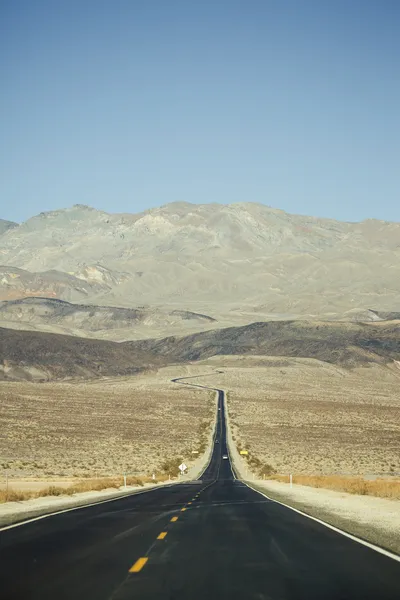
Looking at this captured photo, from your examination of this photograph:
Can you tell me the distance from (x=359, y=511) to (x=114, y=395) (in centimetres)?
12913

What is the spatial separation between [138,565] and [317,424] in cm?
10074

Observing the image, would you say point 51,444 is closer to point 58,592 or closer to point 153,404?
point 153,404

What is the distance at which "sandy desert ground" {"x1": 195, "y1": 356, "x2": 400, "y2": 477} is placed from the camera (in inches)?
2852

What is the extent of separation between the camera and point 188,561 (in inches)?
524

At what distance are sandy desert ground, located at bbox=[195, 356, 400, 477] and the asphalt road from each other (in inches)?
1660

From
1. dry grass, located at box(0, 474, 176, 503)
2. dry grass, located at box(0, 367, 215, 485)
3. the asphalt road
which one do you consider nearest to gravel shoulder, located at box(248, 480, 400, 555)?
the asphalt road

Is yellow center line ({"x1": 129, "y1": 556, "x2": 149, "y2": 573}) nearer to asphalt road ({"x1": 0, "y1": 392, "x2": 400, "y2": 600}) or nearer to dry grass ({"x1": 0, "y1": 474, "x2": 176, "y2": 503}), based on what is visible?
asphalt road ({"x1": 0, "y1": 392, "x2": 400, "y2": 600})

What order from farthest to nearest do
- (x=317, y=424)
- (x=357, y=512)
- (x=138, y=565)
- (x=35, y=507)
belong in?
(x=317, y=424), (x=35, y=507), (x=357, y=512), (x=138, y=565)

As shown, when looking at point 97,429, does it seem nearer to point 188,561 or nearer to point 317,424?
point 317,424

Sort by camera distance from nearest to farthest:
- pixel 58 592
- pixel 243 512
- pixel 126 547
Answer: pixel 58 592
pixel 126 547
pixel 243 512

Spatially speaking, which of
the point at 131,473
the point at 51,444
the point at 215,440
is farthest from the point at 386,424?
the point at 131,473

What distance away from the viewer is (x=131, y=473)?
62.2 metres

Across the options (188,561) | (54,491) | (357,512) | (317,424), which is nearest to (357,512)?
(357,512)

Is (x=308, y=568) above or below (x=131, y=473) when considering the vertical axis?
above
